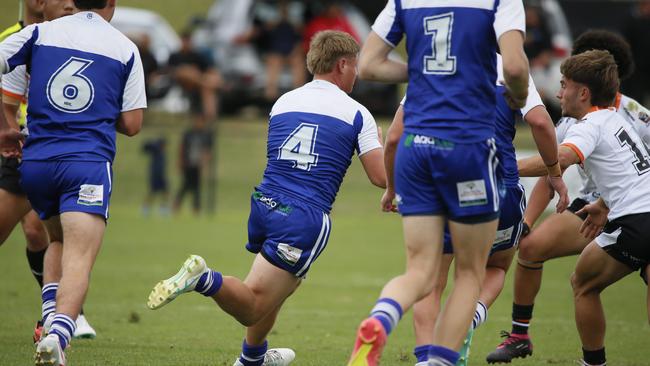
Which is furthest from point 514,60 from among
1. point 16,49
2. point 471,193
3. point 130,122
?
point 16,49

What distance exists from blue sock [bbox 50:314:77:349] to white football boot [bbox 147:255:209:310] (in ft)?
1.69

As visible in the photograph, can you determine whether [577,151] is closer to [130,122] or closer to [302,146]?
[302,146]

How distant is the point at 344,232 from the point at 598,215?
1077 cm

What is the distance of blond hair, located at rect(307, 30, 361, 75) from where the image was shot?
6371mm

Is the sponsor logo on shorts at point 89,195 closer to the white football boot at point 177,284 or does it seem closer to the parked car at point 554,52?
the white football boot at point 177,284

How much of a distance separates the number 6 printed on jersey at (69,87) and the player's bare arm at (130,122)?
0.34 m

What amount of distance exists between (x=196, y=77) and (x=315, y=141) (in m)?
15.7

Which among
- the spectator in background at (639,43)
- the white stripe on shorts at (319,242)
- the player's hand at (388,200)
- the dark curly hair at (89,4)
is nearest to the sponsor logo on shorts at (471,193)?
the player's hand at (388,200)

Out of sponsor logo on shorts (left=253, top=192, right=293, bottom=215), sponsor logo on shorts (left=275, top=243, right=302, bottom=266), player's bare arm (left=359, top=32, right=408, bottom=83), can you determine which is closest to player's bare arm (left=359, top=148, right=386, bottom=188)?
sponsor logo on shorts (left=253, top=192, right=293, bottom=215)

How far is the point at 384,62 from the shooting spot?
5.51m

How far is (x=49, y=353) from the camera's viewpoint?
5.54m

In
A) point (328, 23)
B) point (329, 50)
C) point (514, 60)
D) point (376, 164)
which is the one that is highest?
point (514, 60)

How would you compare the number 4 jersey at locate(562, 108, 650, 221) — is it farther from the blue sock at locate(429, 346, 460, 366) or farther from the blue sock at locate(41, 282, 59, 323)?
the blue sock at locate(41, 282, 59, 323)

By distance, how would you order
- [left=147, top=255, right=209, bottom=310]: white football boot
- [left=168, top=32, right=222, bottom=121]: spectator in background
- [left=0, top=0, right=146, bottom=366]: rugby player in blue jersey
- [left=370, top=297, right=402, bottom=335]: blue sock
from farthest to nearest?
[left=168, top=32, right=222, bottom=121]: spectator in background < [left=0, top=0, right=146, bottom=366]: rugby player in blue jersey < [left=147, top=255, right=209, bottom=310]: white football boot < [left=370, top=297, right=402, bottom=335]: blue sock
